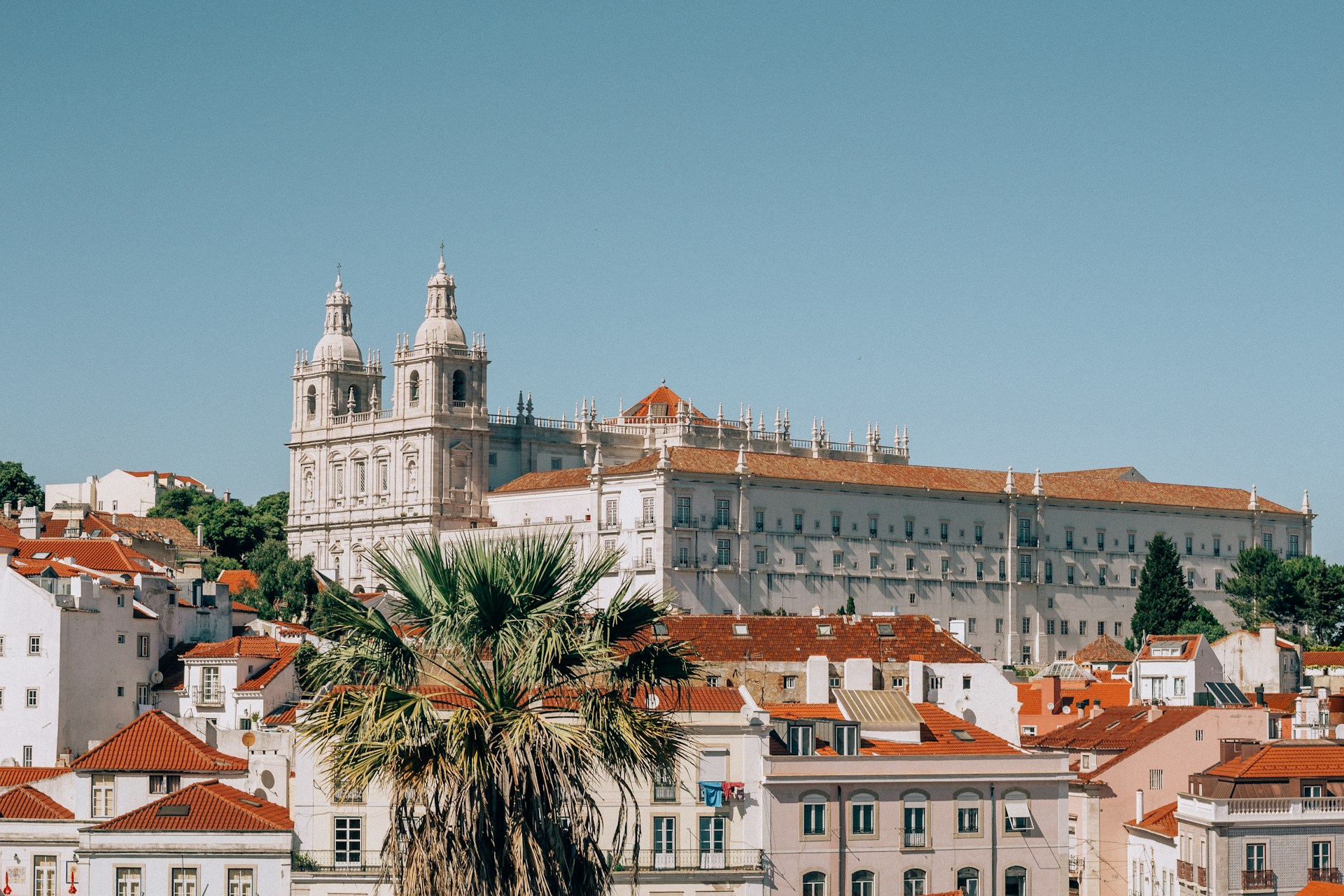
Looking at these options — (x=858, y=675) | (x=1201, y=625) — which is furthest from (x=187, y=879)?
(x=1201, y=625)

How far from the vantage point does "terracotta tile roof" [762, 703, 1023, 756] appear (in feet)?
178

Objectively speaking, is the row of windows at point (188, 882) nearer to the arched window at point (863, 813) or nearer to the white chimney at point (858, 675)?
the arched window at point (863, 813)

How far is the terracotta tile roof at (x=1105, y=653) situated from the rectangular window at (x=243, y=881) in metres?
81.3

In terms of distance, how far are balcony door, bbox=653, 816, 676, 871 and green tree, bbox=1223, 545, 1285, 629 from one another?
10476 cm

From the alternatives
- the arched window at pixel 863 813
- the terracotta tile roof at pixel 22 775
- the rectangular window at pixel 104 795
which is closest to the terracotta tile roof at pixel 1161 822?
the arched window at pixel 863 813

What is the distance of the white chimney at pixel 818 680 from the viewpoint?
211 ft

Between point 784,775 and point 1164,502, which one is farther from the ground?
point 1164,502

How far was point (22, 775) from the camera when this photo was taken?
198 ft

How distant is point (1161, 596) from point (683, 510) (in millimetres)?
30705

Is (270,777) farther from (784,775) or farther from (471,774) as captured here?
(471,774)

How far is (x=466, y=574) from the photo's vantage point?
1003 inches

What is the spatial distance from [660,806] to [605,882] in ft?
83.3

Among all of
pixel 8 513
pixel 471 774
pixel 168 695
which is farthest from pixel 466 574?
pixel 8 513

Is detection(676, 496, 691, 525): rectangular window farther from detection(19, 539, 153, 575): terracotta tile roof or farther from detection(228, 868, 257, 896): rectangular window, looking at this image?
detection(228, 868, 257, 896): rectangular window
